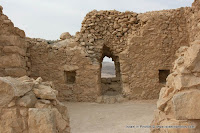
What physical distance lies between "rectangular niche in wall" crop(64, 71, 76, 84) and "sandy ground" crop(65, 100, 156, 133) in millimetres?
1200

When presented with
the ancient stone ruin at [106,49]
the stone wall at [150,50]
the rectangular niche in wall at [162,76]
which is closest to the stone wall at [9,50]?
the ancient stone ruin at [106,49]

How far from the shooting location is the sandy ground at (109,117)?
173 inches

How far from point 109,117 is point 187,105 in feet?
11.9

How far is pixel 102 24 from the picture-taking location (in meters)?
7.69

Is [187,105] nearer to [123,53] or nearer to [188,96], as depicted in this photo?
[188,96]

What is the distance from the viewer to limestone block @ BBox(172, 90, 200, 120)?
1917 millimetres

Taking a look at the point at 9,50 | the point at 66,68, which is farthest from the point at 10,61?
the point at 66,68

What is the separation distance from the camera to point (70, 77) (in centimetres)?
789

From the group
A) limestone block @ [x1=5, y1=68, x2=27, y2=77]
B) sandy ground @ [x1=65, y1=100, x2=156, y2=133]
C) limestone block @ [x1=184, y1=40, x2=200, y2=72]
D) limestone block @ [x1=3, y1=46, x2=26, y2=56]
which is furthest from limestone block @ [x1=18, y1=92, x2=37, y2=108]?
limestone block @ [x1=3, y1=46, x2=26, y2=56]

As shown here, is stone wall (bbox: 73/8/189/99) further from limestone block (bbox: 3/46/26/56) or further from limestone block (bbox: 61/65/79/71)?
limestone block (bbox: 3/46/26/56)

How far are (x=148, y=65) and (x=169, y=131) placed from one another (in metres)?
5.29

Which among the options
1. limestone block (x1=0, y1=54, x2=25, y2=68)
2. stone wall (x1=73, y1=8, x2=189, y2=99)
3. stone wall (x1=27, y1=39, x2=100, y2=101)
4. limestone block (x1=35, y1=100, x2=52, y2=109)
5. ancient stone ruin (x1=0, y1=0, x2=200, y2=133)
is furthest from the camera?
stone wall (x1=27, y1=39, x2=100, y2=101)

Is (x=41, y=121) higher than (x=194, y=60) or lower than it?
lower

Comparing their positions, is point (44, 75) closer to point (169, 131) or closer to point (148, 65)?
point (148, 65)
